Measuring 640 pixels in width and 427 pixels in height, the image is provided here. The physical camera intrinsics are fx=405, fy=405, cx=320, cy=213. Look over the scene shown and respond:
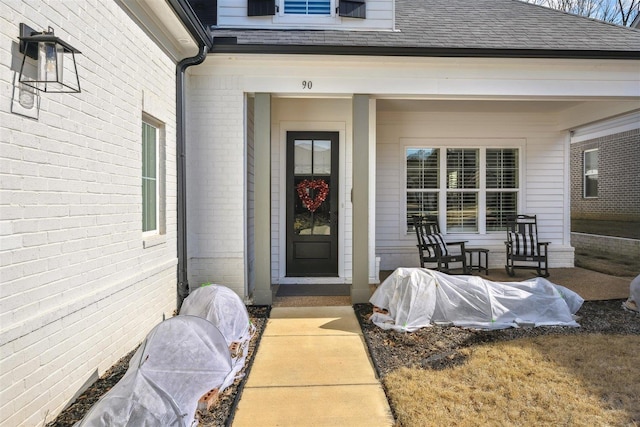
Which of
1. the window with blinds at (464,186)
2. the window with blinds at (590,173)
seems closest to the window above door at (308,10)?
the window with blinds at (464,186)

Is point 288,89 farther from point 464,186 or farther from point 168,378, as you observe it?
point 464,186

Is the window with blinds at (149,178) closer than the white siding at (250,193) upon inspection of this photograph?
Yes

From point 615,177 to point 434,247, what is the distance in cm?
782

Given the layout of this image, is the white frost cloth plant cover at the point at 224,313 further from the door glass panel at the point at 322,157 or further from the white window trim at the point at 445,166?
the white window trim at the point at 445,166

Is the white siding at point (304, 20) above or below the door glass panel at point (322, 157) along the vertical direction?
above

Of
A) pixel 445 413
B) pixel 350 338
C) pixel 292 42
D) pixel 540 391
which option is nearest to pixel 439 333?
pixel 350 338

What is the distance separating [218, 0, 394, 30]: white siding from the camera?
20.4 ft

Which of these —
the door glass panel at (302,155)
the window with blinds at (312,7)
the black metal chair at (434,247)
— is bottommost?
the black metal chair at (434,247)

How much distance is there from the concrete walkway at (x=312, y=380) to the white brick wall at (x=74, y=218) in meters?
1.21

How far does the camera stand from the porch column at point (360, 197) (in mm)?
5293

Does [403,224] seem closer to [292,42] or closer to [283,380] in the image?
[292,42]

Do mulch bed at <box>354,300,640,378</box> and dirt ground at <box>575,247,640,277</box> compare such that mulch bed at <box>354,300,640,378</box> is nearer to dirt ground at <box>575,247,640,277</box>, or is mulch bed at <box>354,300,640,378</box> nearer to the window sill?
the window sill

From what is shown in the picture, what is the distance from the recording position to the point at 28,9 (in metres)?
2.37

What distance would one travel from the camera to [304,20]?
20.6ft
